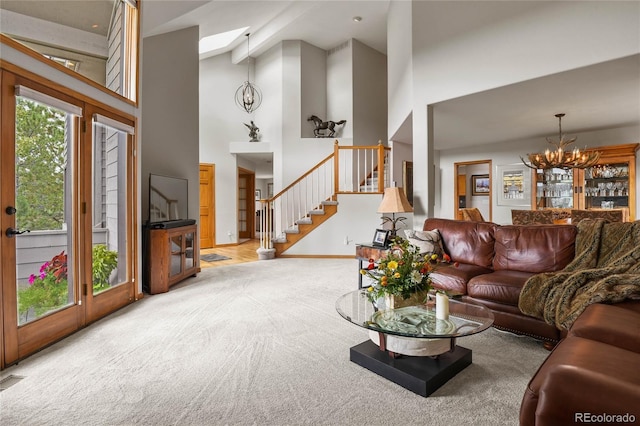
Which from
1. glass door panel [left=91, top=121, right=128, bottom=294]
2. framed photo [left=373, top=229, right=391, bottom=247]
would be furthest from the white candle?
glass door panel [left=91, top=121, right=128, bottom=294]

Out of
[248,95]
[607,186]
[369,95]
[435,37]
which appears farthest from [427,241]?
[248,95]

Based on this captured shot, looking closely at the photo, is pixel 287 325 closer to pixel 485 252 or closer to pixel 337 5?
pixel 485 252

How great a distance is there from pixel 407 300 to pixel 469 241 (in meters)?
1.76

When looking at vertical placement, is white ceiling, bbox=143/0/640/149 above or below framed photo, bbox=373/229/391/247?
above

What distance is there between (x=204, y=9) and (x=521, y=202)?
23.1 feet

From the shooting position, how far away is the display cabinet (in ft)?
19.0

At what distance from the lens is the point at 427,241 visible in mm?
3658

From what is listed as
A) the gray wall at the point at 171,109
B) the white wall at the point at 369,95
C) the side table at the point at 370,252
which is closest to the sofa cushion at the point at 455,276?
the side table at the point at 370,252

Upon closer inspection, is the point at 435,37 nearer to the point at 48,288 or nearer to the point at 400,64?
the point at 400,64

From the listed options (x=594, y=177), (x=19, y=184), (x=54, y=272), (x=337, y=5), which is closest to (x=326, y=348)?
(x=54, y=272)

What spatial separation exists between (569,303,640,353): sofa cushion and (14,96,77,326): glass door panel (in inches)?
137

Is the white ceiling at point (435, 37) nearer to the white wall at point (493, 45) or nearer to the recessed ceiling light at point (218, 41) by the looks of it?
the white wall at point (493, 45)

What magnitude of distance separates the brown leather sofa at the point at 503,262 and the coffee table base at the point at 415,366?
723 millimetres

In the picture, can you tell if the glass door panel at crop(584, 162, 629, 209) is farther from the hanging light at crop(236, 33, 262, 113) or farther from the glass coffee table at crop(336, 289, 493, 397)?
the hanging light at crop(236, 33, 262, 113)
